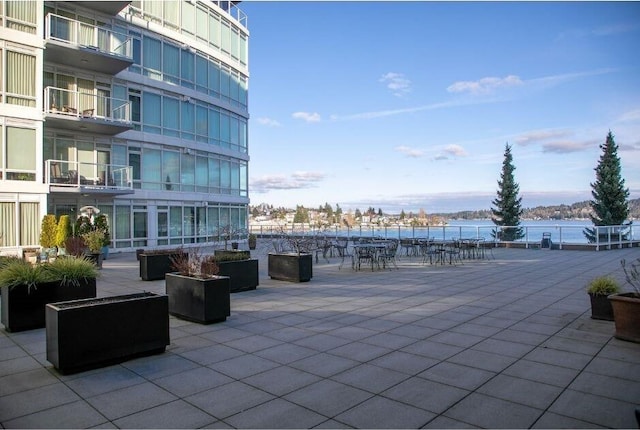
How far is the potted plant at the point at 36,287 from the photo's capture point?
21.0ft

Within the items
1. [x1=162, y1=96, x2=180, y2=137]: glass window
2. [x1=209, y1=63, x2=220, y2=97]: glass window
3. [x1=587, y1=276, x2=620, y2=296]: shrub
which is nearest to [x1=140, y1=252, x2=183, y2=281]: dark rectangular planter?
[x1=587, y1=276, x2=620, y2=296]: shrub

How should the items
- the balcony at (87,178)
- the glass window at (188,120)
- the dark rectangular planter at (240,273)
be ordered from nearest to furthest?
the dark rectangular planter at (240,273) < the balcony at (87,178) < the glass window at (188,120)

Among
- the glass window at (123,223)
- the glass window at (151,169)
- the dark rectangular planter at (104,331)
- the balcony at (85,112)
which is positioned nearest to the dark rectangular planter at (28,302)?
the dark rectangular planter at (104,331)

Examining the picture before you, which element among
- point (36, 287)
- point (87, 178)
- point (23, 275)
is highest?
point (87, 178)

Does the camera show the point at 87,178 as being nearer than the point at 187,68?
Yes

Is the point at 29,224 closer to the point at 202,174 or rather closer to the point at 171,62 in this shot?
the point at 202,174

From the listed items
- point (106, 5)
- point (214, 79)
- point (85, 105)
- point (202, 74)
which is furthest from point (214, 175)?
point (106, 5)

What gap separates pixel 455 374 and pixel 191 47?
24.5 m

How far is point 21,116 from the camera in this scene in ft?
53.9

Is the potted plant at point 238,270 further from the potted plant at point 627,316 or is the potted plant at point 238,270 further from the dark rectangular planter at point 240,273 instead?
the potted plant at point 627,316

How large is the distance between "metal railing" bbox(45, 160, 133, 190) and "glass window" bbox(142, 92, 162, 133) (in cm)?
289

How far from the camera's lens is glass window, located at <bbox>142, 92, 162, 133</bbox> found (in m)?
22.6

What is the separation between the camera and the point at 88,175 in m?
19.9

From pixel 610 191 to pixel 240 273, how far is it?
37.3 meters
